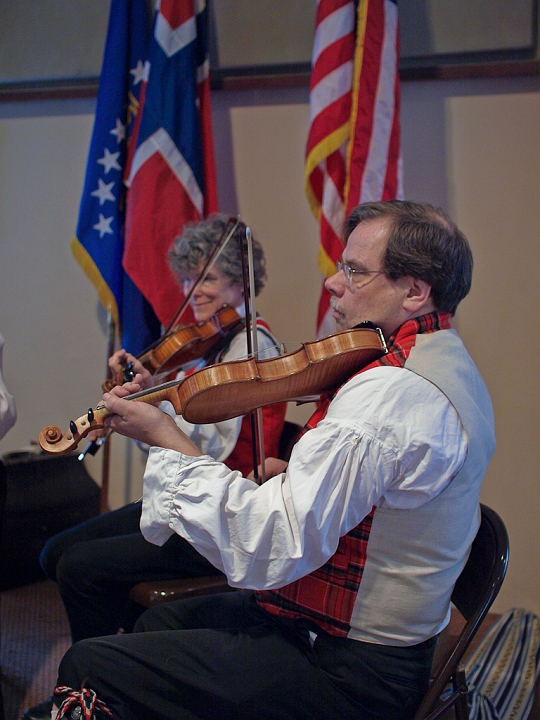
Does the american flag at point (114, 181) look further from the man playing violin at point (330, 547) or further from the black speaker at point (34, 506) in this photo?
the man playing violin at point (330, 547)

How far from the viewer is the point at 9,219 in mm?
2951

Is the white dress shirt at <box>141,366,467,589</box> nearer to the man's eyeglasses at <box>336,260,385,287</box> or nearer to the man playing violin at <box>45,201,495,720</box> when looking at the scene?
the man playing violin at <box>45,201,495,720</box>

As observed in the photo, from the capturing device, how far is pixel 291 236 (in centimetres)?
271

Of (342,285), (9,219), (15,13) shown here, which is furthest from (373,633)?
(15,13)

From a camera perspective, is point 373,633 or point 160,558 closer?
point 373,633

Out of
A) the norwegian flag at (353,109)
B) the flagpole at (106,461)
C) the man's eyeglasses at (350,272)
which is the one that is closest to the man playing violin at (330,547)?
the man's eyeglasses at (350,272)

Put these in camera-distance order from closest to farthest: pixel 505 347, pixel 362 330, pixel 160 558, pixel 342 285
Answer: pixel 362 330 < pixel 342 285 < pixel 160 558 < pixel 505 347

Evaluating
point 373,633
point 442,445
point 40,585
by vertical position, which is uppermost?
point 442,445

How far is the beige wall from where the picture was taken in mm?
2490

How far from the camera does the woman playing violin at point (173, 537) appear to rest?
5.34ft

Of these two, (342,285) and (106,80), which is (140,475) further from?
(342,285)

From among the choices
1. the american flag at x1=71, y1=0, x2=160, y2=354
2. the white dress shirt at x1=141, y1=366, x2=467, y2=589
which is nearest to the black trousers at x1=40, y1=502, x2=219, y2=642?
the white dress shirt at x1=141, y1=366, x2=467, y2=589

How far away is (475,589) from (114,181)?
2122 mm

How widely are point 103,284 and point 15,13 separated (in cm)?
130
